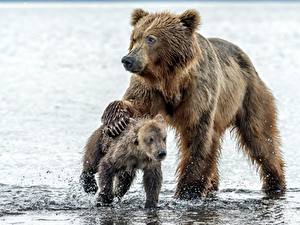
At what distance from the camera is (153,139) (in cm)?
719

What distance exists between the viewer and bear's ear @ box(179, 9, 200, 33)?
25.5 ft

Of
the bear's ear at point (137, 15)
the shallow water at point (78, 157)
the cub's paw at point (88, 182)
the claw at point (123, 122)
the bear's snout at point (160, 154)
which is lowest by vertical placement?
the shallow water at point (78, 157)

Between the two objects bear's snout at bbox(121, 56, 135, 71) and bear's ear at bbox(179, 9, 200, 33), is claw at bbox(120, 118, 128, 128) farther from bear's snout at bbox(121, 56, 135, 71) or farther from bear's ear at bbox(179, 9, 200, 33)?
bear's ear at bbox(179, 9, 200, 33)

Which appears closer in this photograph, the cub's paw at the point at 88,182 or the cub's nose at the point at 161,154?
the cub's nose at the point at 161,154

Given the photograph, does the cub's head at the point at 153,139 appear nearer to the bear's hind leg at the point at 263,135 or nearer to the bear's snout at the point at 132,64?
the bear's snout at the point at 132,64

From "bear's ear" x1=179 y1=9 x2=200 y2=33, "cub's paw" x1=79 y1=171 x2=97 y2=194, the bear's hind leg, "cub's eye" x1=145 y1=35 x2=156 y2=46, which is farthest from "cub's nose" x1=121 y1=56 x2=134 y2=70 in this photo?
the bear's hind leg

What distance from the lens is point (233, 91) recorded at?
8.59 metres

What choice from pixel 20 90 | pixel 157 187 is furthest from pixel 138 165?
pixel 20 90

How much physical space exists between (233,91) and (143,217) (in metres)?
1.94

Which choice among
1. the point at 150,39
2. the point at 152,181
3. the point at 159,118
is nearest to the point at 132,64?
the point at 150,39

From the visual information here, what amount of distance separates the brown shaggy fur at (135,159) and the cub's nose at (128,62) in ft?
1.58

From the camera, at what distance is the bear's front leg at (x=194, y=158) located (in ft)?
26.0

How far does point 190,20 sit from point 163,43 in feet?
1.21

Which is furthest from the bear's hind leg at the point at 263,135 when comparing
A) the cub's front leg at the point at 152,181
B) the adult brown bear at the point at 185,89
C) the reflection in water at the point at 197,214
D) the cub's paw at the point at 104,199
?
the cub's paw at the point at 104,199
